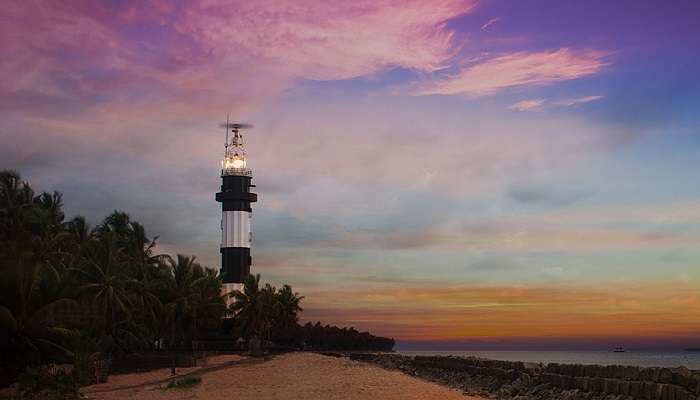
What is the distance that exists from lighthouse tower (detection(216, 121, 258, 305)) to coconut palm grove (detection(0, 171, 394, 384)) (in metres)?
3.00

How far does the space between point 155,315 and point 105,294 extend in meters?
18.3

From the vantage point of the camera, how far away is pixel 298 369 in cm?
5694

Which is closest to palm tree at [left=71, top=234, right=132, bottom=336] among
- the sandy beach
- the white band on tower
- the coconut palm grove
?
the coconut palm grove

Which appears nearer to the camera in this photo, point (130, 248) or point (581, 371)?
point (581, 371)

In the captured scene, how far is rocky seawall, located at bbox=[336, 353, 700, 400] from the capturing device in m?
24.3

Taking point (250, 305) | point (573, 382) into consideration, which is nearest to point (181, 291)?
point (250, 305)

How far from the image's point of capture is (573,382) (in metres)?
30.9

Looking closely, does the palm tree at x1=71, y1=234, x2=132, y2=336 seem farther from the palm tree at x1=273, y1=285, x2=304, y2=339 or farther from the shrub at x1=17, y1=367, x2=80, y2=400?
the palm tree at x1=273, y1=285, x2=304, y2=339

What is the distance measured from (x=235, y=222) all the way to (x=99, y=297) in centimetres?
4134

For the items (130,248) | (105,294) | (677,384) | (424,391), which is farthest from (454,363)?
(130,248)

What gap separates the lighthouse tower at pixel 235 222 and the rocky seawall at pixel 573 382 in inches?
1797

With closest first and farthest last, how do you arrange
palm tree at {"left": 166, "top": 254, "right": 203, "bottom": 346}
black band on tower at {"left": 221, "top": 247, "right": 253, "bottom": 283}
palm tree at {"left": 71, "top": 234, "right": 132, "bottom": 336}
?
palm tree at {"left": 71, "top": 234, "right": 132, "bottom": 336} < palm tree at {"left": 166, "top": 254, "right": 203, "bottom": 346} < black band on tower at {"left": 221, "top": 247, "right": 253, "bottom": 283}

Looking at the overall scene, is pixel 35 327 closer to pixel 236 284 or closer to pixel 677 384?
pixel 677 384

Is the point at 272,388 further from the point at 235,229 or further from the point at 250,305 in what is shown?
the point at 235,229
